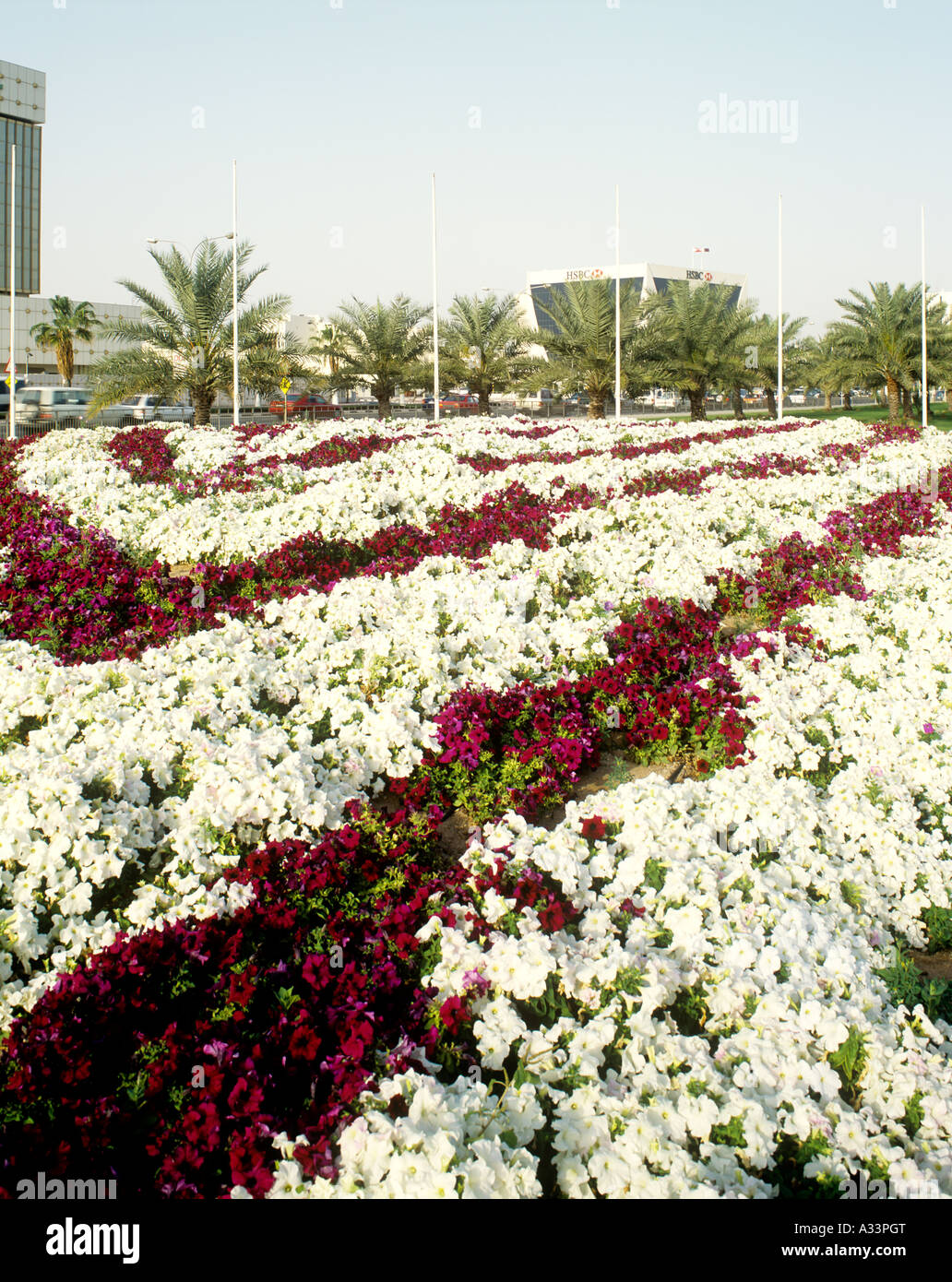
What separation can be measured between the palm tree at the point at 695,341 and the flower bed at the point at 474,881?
68.1 feet

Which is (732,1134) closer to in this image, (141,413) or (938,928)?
(938,928)

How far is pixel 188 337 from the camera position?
2233cm

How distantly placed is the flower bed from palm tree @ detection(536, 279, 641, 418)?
19343 millimetres

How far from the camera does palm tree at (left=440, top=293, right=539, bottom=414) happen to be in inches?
1101

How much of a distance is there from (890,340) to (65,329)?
39474 mm

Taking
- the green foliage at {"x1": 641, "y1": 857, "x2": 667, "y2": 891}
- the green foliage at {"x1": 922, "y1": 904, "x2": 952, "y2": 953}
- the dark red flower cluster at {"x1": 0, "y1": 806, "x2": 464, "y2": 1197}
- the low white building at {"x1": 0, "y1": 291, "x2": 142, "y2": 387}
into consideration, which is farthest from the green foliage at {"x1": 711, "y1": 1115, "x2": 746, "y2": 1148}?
the low white building at {"x1": 0, "y1": 291, "x2": 142, "y2": 387}

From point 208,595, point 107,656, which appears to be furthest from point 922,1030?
point 208,595

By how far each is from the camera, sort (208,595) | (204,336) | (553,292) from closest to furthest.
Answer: (208,595) → (204,336) → (553,292)

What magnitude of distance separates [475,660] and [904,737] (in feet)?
7.73

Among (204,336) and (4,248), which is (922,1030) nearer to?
(204,336)

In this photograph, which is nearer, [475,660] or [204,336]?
[475,660]

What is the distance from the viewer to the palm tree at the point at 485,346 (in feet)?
91.8

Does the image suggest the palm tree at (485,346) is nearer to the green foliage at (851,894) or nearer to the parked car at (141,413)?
the parked car at (141,413)
